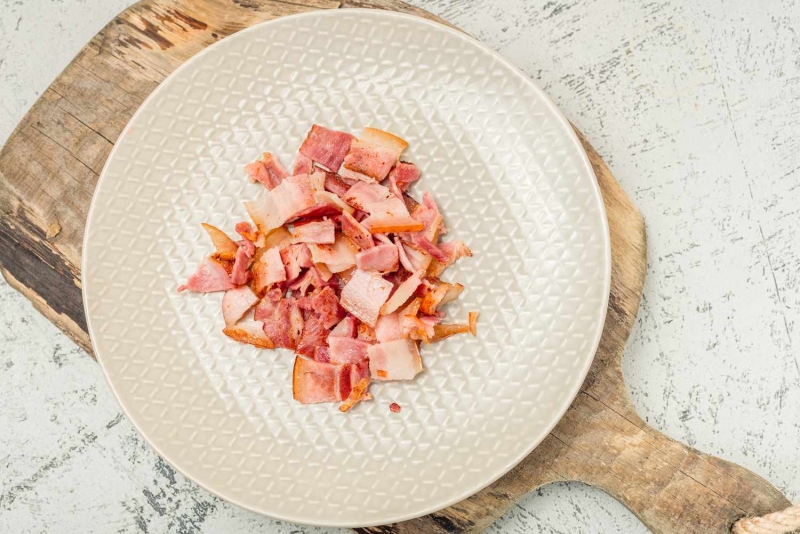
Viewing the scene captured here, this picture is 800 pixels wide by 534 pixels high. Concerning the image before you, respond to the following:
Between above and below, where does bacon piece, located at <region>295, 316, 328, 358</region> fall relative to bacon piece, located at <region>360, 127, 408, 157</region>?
below

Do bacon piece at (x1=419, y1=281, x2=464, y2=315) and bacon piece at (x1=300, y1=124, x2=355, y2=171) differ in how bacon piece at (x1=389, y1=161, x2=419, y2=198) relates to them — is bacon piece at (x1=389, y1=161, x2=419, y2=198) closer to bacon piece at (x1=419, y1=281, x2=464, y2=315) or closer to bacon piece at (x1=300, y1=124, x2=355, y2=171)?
bacon piece at (x1=300, y1=124, x2=355, y2=171)

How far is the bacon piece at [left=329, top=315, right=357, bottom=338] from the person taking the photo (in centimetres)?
183

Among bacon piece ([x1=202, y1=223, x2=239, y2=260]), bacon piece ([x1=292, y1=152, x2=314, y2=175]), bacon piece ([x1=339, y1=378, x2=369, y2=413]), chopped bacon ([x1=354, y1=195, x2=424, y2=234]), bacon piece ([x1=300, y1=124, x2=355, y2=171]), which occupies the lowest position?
bacon piece ([x1=339, y1=378, x2=369, y2=413])

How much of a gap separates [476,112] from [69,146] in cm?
118

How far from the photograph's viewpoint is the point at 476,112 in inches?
73.0

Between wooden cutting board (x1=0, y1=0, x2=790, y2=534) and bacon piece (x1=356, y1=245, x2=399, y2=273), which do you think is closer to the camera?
bacon piece (x1=356, y1=245, x2=399, y2=273)

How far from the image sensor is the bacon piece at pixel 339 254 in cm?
182

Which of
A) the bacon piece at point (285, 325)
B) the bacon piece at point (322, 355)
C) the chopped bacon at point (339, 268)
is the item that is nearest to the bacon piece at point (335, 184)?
the chopped bacon at point (339, 268)

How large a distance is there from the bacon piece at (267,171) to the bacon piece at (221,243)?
174mm

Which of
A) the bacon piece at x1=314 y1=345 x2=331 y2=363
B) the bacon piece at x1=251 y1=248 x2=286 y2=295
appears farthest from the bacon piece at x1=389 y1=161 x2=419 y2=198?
the bacon piece at x1=314 y1=345 x2=331 y2=363

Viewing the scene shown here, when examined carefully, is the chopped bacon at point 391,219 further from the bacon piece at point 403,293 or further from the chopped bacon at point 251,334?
the chopped bacon at point 251,334

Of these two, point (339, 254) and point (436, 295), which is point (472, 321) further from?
point (339, 254)

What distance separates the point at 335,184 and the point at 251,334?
47 centimetres

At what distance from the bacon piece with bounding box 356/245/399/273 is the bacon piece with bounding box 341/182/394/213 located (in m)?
0.11
